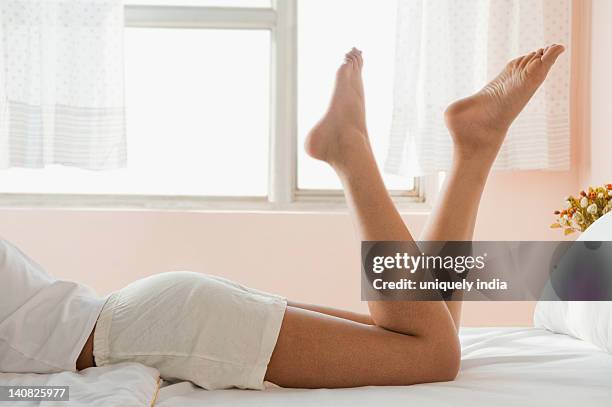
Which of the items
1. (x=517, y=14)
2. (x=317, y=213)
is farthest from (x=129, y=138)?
(x=517, y=14)

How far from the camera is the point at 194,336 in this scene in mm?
1129

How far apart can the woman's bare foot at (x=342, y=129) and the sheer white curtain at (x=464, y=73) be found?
3.45ft

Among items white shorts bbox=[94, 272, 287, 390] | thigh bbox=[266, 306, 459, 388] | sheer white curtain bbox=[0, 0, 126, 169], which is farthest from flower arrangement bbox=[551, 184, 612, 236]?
sheer white curtain bbox=[0, 0, 126, 169]

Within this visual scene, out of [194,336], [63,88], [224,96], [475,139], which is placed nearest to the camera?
[194,336]

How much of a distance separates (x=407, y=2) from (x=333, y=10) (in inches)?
11.9

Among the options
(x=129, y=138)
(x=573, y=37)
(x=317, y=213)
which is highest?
(x=573, y=37)

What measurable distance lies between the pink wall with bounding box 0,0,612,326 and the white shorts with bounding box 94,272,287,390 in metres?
1.50

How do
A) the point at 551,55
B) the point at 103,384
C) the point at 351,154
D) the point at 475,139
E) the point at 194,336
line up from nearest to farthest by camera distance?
the point at 103,384
the point at 194,336
the point at 351,154
the point at 475,139
the point at 551,55

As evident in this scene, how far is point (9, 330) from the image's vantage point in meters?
1.11

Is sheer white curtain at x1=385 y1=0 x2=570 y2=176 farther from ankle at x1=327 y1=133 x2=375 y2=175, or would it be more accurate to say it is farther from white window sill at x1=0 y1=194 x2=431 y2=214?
ankle at x1=327 y1=133 x2=375 y2=175

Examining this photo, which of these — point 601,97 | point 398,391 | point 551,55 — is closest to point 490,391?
point 398,391

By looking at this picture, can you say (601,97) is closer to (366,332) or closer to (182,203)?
(182,203)

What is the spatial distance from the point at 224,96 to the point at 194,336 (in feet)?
5.85

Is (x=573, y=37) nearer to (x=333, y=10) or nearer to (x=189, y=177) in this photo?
(x=333, y=10)
